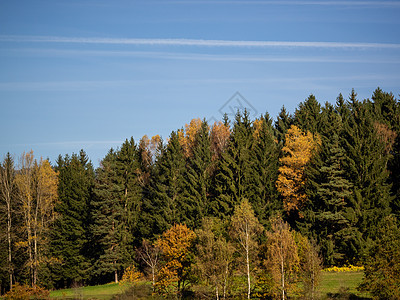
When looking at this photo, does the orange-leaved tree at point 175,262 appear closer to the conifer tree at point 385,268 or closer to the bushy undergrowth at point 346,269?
the bushy undergrowth at point 346,269

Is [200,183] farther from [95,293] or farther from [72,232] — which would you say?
[72,232]

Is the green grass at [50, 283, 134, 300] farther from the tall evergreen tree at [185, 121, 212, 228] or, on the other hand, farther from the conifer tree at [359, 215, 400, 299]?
the conifer tree at [359, 215, 400, 299]

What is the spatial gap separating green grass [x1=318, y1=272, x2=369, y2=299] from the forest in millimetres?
1892

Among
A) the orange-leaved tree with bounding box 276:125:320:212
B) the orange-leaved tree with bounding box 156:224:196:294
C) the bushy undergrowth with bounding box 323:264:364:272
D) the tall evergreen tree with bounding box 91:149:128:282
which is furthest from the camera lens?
the tall evergreen tree with bounding box 91:149:128:282

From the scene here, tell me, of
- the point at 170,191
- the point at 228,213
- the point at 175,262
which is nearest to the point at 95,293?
the point at 175,262

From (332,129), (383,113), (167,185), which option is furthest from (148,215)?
(383,113)

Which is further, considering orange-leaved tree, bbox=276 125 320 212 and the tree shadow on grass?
orange-leaved tree, bbox=276 125 320 212

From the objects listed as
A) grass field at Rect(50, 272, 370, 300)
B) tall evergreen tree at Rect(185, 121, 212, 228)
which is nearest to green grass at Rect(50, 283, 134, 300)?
grass field at Rect(50, 272, 370, 300)

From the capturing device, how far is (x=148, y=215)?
204ft

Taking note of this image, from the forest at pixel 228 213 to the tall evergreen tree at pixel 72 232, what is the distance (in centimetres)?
21

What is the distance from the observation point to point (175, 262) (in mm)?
45375

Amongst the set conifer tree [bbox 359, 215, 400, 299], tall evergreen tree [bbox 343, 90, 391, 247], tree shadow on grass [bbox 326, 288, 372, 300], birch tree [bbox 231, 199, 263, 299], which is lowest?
tree shadow on grass [bbox 326, 288, 372, 300]

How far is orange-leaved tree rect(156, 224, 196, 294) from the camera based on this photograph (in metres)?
45.3

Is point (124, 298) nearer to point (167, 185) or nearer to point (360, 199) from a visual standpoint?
point (167, 185)
